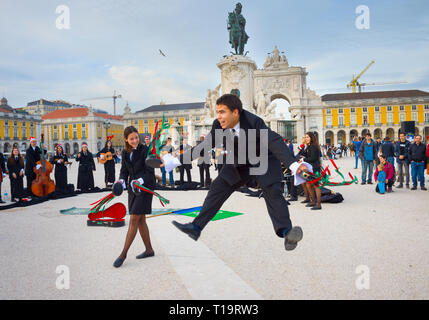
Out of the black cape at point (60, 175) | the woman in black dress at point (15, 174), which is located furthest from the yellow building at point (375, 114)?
the woman in black dress at point (15, 174)

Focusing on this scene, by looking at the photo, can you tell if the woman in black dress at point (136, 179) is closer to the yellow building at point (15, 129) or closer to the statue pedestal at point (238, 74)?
the statue pedestal at point (238, 74)

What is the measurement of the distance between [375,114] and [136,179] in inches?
3117

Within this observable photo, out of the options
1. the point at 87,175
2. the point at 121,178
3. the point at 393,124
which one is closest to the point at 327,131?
the point at 393,124

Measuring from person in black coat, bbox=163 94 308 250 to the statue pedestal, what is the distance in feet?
63.0

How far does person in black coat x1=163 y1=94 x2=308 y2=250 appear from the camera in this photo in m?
3.00

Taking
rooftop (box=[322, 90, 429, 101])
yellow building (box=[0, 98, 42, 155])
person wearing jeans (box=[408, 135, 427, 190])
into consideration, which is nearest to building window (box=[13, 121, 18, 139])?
yellow building (box=[0, 98, 42, 155])

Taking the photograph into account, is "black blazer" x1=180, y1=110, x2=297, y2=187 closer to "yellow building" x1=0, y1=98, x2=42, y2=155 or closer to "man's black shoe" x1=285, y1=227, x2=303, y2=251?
"man's black shoe" x1=285, y1=227, x2=303, y2=251

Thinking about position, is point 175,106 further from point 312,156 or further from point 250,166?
point 250,166

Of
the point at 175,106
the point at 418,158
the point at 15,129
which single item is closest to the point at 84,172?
the point at 418,158

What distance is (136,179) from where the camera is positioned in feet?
12.9

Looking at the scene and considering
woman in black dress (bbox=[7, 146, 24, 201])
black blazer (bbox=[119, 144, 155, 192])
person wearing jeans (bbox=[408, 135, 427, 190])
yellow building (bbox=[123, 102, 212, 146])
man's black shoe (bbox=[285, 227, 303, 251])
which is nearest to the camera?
man's black shoe (bbox=[285, 227, 303, 251])

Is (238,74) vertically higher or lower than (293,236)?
higher
